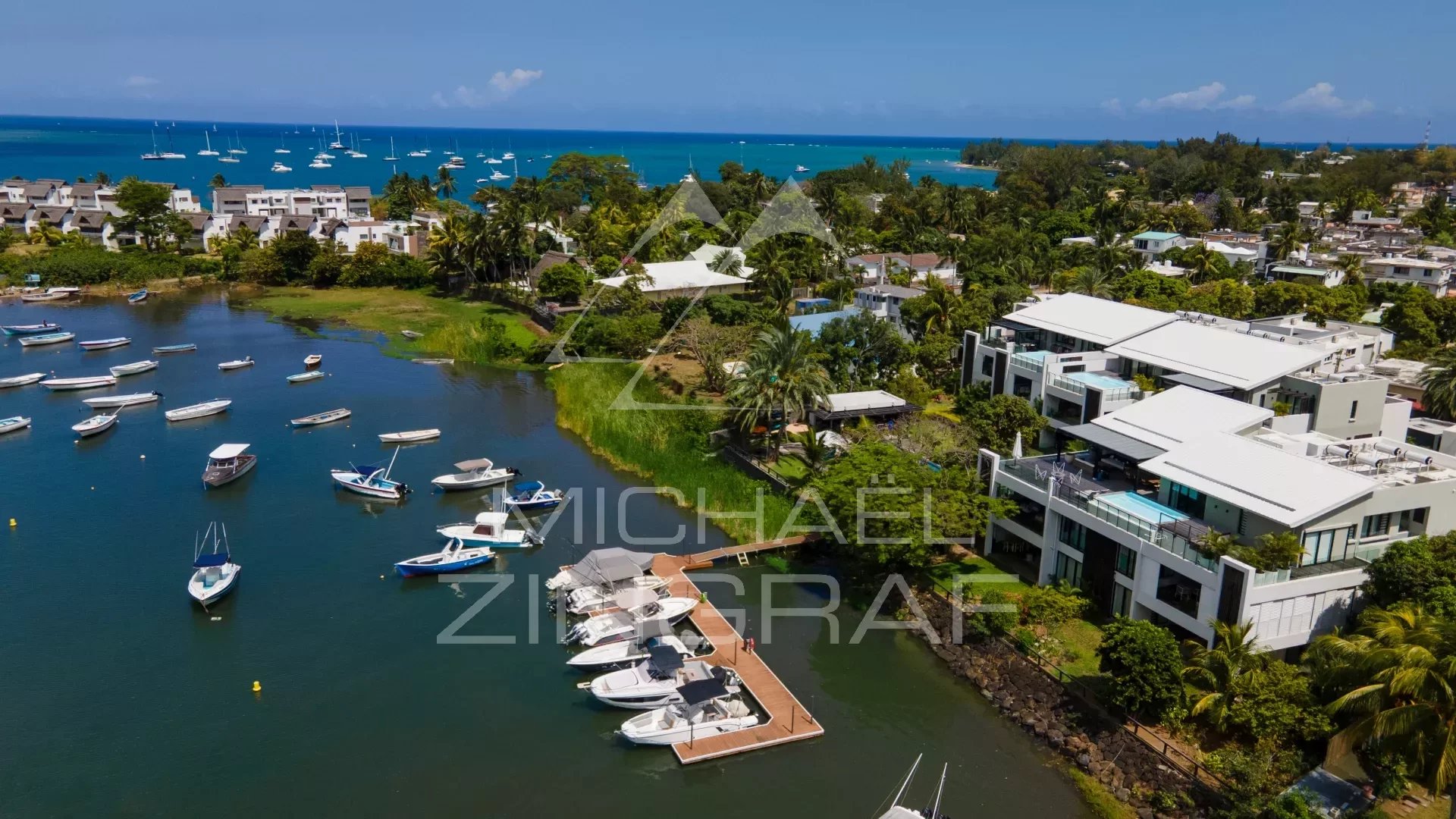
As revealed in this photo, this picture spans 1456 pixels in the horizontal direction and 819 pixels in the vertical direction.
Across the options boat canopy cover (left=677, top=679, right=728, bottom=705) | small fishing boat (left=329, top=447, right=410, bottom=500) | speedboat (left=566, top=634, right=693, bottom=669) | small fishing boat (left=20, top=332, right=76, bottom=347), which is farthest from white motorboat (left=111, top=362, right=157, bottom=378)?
boat canopy cover (left=677, top=679, right=728, bottom=705)

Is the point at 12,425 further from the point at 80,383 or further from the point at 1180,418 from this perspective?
the point at 1180,418

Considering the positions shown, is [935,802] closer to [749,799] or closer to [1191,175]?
[749,799]

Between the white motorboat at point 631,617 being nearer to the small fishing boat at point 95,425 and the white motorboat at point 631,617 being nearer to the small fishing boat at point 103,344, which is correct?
the small fishing boat at point 95,425

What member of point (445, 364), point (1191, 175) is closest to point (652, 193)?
point (445, 364)

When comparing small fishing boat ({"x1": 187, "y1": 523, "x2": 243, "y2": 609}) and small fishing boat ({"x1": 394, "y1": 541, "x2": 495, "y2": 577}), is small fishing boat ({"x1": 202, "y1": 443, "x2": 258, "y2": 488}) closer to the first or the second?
small fishing boat ({"x1": 187, "y1": 523, "x2": 243, "y2": 609})

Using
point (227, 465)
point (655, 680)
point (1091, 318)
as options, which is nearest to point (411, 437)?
point (227, 465)

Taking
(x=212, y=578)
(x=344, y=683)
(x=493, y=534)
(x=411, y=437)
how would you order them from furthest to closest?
(x=411, y=437), (x=493, y=534), (x=212, y=578), (x=344, y=683)

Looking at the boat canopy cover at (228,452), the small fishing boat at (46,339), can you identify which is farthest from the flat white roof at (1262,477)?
the small fishing boat at (46,339)
